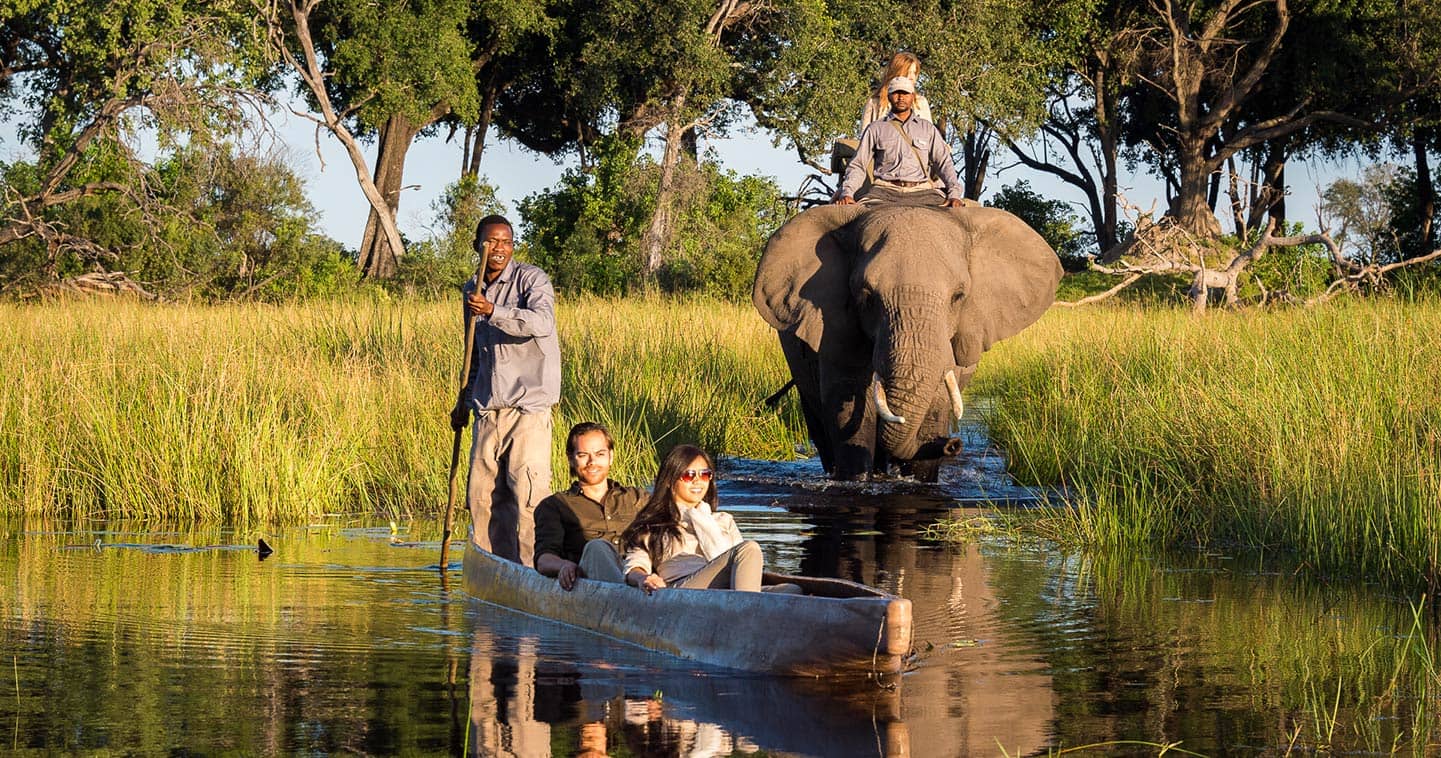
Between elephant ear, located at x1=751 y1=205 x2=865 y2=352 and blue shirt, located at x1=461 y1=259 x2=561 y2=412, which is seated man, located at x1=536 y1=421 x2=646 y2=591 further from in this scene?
elephant ear, located at x1=751 y1=205 x2=865 y2=352

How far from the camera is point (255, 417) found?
12.9m

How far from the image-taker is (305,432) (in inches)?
520

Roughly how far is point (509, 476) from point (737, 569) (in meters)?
2.46

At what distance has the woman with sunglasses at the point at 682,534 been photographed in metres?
7.89

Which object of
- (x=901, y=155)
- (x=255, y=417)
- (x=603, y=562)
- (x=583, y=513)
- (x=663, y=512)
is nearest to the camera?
(x=663, y=512)

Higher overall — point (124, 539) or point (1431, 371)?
point (1431, 371)

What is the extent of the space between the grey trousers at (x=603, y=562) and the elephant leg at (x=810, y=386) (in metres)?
7.28

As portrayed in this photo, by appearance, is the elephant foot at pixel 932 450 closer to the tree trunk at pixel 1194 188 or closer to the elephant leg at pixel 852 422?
the elephant leg at pixel 852 422

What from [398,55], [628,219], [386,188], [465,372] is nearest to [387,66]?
[398,55]

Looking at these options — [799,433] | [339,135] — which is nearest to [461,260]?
[339,135]

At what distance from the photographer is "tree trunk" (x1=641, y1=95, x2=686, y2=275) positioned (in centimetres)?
3522

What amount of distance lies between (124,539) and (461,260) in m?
25.3

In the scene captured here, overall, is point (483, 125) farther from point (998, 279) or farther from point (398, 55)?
point (998, 279)

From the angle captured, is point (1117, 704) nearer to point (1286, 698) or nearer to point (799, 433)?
point (1286, 698)
